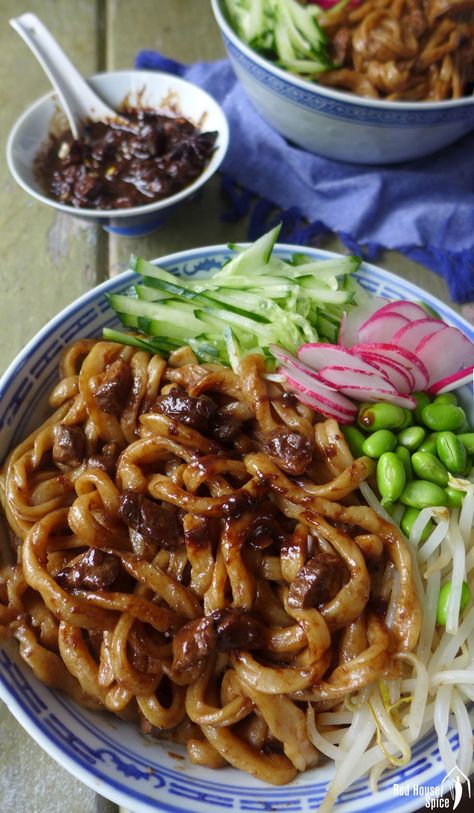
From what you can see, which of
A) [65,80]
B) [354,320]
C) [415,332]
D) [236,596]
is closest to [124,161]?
[65,80]

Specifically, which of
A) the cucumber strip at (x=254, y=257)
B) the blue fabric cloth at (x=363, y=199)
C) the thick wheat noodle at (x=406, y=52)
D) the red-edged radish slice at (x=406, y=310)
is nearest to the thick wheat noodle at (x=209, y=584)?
the red-edged radish slice at (x=406, y=310)

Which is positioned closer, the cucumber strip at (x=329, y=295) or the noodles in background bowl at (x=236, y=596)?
the noodles in background bowl at (x=236, y=596)

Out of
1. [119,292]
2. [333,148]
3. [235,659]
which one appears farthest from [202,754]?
[333,148]

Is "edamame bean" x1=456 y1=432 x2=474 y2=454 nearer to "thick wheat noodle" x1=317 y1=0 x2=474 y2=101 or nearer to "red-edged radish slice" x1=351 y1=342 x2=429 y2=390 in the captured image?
"red-edged radish slice" x1=351 y1=342 x2=429 y2=390

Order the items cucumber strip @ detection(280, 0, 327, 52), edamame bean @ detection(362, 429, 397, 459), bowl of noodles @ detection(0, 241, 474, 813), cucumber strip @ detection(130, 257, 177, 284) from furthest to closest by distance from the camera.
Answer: cucumber strip @ detection(280, 0, 327, 52)
cucumber strip @ detection(130, 257, 177, 284)
edamame bean @ detection(362, 429, 397, 459)
bowl of noodles @ detection(0, 241, 474, 813)

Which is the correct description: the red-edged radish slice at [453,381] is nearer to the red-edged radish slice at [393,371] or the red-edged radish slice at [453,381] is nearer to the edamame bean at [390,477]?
the red-edged radish slice at [393,371]

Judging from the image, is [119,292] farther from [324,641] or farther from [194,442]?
[324,641]

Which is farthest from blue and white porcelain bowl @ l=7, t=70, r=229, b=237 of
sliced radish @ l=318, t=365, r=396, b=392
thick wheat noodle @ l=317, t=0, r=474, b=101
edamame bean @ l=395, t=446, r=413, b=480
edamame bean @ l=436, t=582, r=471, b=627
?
edamame bean @ l=436, t=582, r=471, b=627
